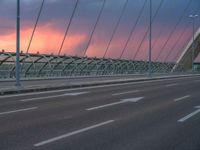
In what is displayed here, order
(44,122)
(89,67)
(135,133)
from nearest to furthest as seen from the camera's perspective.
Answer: (135,133) < (44,122) < (89,67)

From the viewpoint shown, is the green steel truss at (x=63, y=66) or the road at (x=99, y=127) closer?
the road at (x=99, y=127)

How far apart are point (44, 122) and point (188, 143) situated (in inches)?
163

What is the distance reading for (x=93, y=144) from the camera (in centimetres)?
838

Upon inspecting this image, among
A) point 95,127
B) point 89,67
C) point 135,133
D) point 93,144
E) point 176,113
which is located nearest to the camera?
point 93,144

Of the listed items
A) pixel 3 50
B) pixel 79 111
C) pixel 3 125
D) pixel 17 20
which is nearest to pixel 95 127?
pixel 3 125

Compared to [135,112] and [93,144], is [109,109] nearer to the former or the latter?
[135,112]

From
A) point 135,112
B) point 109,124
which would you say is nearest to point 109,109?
point 135,112

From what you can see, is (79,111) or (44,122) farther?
(79,111)

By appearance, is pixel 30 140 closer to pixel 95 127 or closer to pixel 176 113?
pixel 95 127

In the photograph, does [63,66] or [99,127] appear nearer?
[99,127]

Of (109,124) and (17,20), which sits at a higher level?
(17,20)

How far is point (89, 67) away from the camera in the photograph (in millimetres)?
46938

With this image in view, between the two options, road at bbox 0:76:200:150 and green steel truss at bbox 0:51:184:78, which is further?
green steel truss at bbox 0:51:184:78

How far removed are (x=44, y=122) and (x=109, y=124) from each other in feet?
5.52
